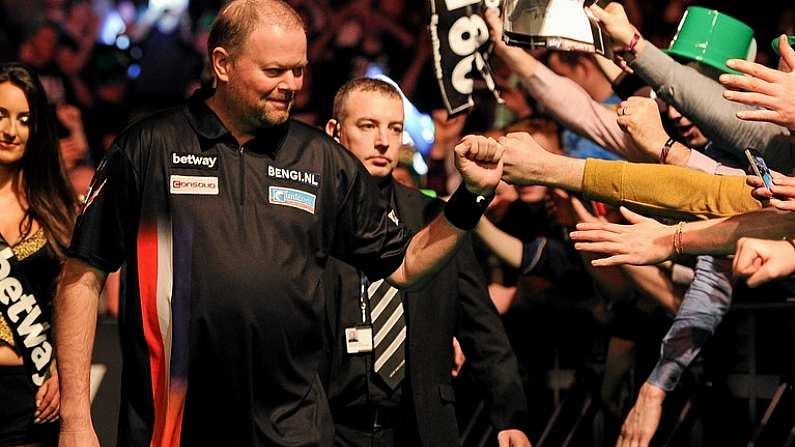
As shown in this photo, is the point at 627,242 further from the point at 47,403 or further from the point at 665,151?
the point at 47,403

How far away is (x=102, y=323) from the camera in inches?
216

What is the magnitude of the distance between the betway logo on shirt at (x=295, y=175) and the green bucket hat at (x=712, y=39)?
1.96m

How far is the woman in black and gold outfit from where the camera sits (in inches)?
177

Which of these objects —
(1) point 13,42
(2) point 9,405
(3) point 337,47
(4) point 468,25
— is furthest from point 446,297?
(1) point 13,42

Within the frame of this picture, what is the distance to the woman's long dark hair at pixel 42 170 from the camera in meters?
4.66

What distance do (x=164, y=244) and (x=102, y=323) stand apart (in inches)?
82.0

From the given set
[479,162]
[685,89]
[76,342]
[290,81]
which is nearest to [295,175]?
[290,81]

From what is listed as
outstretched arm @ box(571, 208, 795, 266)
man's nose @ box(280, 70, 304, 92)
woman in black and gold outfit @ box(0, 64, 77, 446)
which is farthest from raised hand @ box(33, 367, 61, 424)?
outstretched arm @ box(571, 208, 795, 266)

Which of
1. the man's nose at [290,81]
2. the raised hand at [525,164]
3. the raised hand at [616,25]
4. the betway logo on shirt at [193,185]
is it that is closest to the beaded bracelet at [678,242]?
the raised hand at [525,164]

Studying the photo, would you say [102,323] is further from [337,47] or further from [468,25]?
[337,47]

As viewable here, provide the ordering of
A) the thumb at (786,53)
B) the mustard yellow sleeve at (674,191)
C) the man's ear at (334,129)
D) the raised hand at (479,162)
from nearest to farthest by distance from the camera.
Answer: the raised hand at (479,162) → the thumb at (786,53) → the mustard yellow sleeve at (674,191) → the man's ear at (334,129)

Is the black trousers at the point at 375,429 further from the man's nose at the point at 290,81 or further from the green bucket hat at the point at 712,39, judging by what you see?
the green bucket hat at the point at 712,39

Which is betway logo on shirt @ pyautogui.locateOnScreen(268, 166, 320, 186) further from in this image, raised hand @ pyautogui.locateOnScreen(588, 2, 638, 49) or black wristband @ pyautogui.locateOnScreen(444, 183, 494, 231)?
raised hand @ pyautogui.locateOnScreen(588, 2, 638, 49)

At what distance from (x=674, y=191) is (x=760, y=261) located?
28.5 inches
